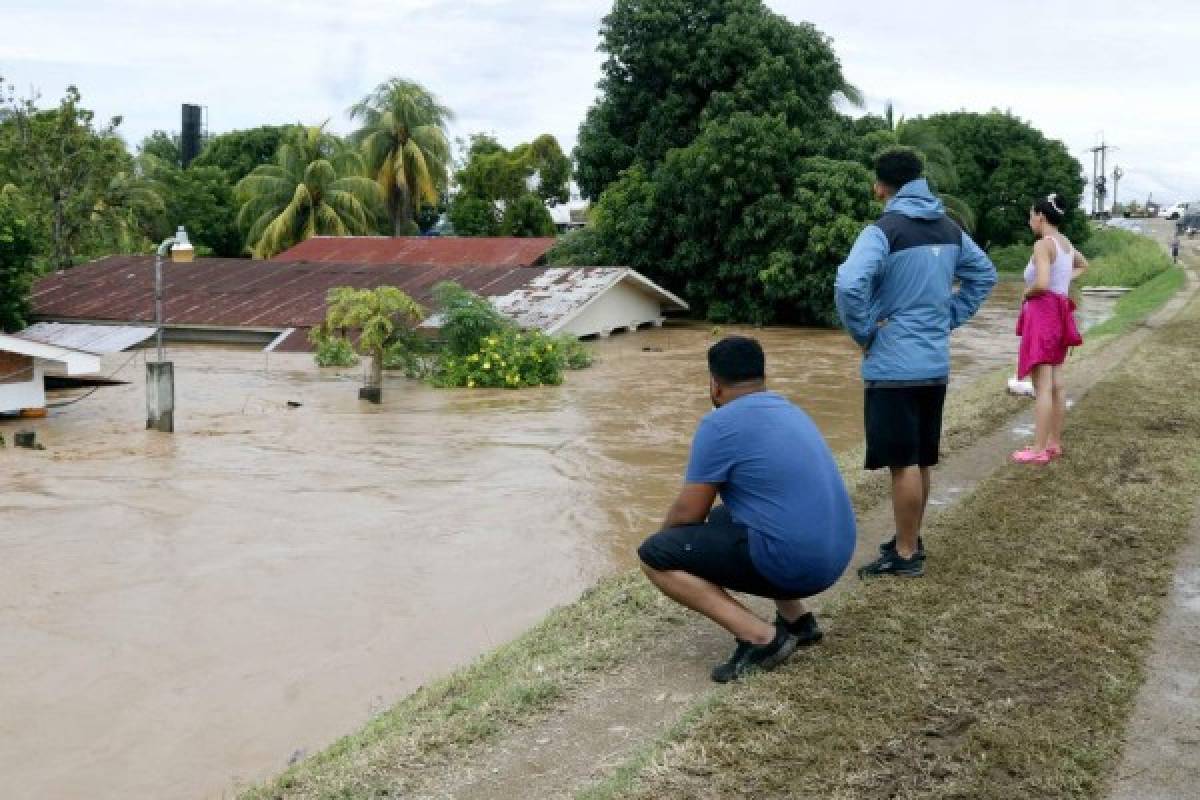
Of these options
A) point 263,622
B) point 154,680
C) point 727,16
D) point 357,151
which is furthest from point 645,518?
point 357,151

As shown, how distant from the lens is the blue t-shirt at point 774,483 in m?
4.42

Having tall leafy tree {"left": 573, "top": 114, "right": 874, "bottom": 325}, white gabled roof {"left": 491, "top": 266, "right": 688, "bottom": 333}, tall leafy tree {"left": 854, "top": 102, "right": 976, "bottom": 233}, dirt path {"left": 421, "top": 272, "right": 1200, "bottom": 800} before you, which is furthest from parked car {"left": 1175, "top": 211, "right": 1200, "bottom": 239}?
dirt path {"left": 421, "top": 272, "right": 1200, "bottom": 800}

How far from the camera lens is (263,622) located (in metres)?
7.26

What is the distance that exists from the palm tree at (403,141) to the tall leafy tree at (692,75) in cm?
1255

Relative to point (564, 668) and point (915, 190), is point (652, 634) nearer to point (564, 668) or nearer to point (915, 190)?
point (564, 668)

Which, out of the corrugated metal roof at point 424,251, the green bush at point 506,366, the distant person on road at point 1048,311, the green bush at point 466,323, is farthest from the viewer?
the corrugated metal roof at point 424,251

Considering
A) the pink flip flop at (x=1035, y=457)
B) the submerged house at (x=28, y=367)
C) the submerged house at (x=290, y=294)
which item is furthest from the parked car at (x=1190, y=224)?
the pink flip flop at (x=1035, y=457)

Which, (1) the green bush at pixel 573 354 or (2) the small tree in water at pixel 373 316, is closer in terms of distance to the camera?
(2) the small tree in water at pixel 373 316

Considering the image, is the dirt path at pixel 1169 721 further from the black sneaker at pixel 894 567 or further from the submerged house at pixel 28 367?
the submerged house at pixel 28 367

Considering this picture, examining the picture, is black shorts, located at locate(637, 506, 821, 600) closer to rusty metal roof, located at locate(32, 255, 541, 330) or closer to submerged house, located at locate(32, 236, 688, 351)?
submerged house, located at locate(32, 236, 688, 351)

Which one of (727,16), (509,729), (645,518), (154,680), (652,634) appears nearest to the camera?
(509,729)

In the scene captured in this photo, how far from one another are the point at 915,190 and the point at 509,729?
2969 millimetres

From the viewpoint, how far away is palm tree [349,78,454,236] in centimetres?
4450

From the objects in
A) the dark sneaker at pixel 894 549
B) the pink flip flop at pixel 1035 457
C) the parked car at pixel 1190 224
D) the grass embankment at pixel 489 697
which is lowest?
the grass embankment at pixel 489 697
